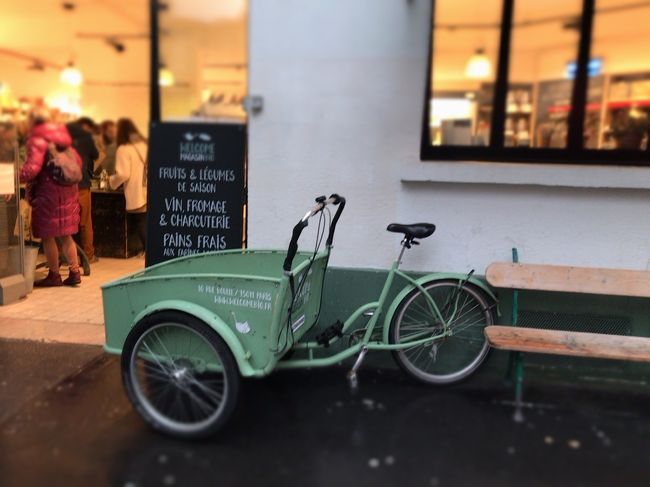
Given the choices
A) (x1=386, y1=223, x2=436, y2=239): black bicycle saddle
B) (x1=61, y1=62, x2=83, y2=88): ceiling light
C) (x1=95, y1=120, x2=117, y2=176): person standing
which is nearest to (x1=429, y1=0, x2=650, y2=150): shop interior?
(x1=386, y1=223, x2=436, y2=239): black bicycle saddle

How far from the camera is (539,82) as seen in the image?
13.0ft

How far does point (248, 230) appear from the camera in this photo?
13.7ft

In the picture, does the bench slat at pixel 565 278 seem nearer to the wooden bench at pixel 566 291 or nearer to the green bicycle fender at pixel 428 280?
the wooden bench at pixel 566 291

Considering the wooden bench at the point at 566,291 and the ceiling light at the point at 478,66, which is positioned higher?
the ceiling light at the point at 478,66

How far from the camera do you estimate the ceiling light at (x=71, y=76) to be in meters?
9.27

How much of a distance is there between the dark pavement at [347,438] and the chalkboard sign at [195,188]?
1.11 metres

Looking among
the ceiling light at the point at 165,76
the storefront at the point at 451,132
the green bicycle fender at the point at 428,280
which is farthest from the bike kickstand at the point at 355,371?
the ceiling light at the point at 165,76

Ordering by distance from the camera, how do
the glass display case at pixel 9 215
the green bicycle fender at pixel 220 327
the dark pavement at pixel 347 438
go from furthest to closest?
the glass display case at pixel 9 215 < the green bicycle fender at pixel 220 327 < the dark pavement at pixel 347 438

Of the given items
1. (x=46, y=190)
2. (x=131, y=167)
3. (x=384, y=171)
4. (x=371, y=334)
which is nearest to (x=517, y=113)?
(x=384, y=171)

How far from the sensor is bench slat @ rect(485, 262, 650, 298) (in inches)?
140

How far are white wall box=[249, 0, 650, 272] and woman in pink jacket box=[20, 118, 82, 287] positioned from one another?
112 inches

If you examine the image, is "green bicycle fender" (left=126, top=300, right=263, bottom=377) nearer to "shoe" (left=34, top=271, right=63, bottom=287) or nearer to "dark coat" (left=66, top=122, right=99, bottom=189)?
"shoe" (left=34, top=271, right=63, bottom=287)

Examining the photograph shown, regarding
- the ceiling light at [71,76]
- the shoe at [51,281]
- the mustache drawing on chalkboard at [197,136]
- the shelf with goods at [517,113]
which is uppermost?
the ceiling light at [71,76]

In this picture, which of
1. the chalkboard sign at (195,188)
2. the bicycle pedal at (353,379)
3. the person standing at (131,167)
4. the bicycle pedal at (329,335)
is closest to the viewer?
the bicycle pedal at (353,379)
